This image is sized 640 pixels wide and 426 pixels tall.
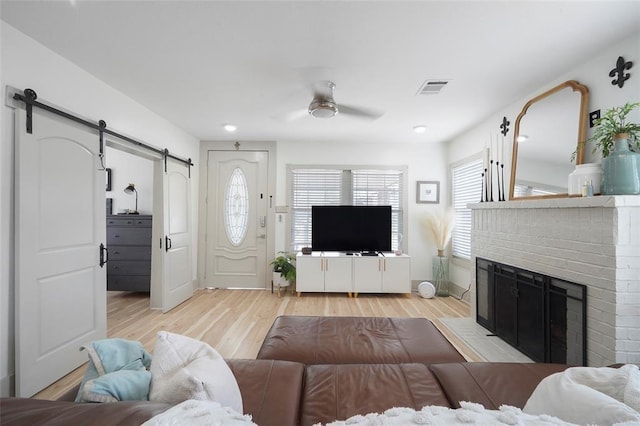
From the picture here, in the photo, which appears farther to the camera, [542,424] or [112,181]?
[112,181]

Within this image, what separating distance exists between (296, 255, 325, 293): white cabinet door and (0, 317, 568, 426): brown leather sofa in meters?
2.25

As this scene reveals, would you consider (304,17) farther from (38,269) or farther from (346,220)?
(346,220)

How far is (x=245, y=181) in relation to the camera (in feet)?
14.8

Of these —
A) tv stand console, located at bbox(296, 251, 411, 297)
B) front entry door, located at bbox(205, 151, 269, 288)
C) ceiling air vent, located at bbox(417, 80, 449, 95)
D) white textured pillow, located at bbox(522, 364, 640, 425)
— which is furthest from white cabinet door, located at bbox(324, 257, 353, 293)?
white textured pillow, located at bbox(522, 364, 640, 425)

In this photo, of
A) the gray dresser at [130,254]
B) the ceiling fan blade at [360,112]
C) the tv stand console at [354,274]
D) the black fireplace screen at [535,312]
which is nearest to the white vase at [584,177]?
the black fireplace screen at [535,312]

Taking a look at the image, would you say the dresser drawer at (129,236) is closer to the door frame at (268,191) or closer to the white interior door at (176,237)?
the white interior door at (176,237)

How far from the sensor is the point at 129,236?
3.83m

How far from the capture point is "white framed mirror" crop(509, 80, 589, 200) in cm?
213

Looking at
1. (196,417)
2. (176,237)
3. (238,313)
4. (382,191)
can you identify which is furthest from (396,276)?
(196,417)

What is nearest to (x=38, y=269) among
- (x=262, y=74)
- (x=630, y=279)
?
(x=262, y=74)

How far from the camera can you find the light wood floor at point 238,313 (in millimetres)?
2587

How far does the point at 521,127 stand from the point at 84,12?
380 cm

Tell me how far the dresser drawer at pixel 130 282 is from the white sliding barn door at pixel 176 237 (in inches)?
21.1

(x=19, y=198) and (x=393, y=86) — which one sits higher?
(x=393, y=86)
